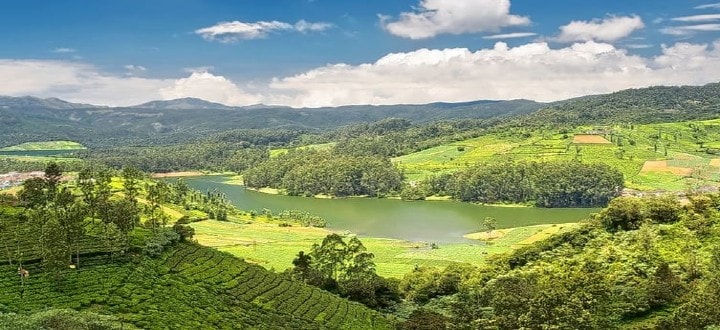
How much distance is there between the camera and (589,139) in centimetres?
19100

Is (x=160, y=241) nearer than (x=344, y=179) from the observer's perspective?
Yes

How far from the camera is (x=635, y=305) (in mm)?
40438

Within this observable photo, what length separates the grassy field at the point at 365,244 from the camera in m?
82.4

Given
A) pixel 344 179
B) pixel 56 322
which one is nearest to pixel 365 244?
pixel 56 322

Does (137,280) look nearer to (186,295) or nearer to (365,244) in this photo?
(186,295)

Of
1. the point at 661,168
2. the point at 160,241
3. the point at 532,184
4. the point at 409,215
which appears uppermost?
the point at 661,168

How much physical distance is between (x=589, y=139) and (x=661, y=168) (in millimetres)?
39008

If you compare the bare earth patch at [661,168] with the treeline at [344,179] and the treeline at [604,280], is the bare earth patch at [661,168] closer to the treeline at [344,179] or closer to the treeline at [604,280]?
the treeline at [344,179]

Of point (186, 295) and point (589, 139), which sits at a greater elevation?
point (589, 139)

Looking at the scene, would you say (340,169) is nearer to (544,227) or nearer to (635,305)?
(544,227)

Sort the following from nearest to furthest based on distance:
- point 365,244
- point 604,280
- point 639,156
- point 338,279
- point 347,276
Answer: point 604,280 < point 347,276 < point 338,279 < point 365,244 < point 639,156

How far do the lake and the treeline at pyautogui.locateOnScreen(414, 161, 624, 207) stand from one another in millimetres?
5374

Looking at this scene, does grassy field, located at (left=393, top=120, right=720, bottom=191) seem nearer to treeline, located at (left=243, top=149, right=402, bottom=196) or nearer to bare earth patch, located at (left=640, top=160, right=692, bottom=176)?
bare earth patch, located at (left=640, top=160, right=692, bottom=176)

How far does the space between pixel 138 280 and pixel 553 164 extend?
425 feet
